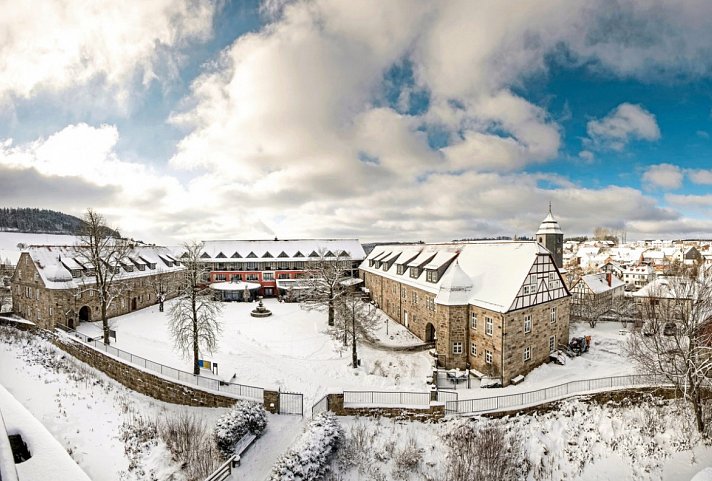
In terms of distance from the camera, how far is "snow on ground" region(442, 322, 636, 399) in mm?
21094

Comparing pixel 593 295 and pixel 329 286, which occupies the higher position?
pixel 329 286

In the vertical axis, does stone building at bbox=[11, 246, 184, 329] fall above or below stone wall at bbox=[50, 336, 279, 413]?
above

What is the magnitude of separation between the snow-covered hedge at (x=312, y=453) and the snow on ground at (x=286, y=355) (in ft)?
13.8

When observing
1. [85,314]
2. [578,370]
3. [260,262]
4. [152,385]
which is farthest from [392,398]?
[260,262]

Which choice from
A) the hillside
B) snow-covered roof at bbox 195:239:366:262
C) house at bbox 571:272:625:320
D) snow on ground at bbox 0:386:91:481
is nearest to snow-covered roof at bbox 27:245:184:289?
snow-covered roof at bbox 195:239:366:262

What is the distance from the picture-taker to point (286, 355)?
85.8 ft

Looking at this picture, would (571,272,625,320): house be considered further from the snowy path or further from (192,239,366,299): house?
the snowy path

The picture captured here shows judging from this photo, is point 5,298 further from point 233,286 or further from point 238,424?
point 238,424

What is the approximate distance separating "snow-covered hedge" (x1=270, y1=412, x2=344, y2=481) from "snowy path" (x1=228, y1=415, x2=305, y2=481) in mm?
997

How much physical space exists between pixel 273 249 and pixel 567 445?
5023 cm

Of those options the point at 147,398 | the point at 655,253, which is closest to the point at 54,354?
the point at 147,398

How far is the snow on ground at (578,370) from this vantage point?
21094 millimetres

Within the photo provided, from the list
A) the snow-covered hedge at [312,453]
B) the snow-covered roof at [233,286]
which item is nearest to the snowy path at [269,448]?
the snow-covered hedge at [312,453]

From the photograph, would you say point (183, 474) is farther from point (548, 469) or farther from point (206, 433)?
point (548, 469)
